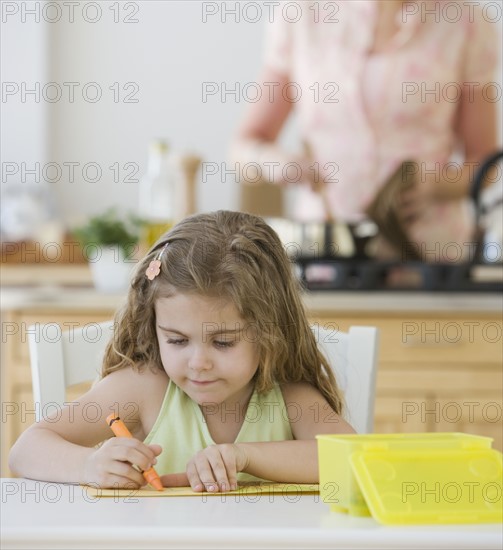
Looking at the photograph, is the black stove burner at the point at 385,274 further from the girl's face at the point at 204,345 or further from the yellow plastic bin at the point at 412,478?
the yellow plastic bin at the point at 412,478

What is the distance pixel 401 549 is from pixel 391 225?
A: 162cm

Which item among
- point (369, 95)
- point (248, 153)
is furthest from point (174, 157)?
point (369, 95)

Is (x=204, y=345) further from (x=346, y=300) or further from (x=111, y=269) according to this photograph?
(x=111, y=269)

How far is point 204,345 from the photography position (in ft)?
3.71

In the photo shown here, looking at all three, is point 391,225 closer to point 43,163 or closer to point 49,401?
point 49,401

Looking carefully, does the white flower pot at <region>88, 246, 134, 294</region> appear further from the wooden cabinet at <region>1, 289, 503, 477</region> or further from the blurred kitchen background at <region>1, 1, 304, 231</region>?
the blurred kitchen background at <region>1, 1, 304, 231</region>

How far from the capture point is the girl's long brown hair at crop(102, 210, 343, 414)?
1.17 meters

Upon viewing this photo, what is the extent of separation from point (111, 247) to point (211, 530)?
162 centimetres

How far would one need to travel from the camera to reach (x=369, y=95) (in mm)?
2445

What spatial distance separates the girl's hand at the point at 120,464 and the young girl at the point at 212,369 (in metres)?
0.05

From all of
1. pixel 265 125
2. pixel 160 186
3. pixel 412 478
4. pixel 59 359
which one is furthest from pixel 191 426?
→ pixel 265 125

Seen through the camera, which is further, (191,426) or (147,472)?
(191,426)

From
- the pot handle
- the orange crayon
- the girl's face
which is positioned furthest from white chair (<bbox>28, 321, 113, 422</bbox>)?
the pot handle

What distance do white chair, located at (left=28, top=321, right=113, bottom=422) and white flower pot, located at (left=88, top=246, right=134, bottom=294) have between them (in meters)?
0.86
